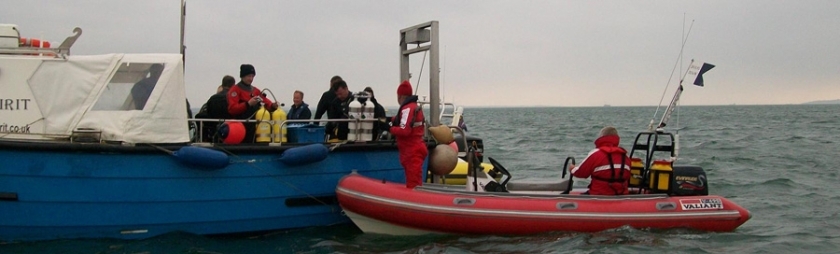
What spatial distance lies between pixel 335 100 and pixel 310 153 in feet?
4.20

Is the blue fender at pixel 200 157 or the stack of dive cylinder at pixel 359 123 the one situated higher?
the stack of dive cylinder at pixel 359 123

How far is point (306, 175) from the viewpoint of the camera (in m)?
8.35

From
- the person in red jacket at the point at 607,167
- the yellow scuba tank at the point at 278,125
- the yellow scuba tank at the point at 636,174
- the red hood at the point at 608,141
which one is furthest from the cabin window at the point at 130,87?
the yellow scuba tank at the point at 636,174

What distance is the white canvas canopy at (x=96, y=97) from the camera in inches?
296

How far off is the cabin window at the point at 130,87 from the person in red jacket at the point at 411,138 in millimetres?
2383

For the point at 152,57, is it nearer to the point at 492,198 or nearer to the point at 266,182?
the point at 266,182

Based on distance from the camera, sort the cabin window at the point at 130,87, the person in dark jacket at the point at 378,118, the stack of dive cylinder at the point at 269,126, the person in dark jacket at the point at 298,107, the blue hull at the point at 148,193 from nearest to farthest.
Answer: the blue hull at the point at 148,193
the cabin window at the point at 130,87
the stack of dive cylinder at the point at 269,126
the person in dark jacket at the point at 378,118
the person in dark jacket at the point at 298,107

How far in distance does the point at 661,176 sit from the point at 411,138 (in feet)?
9.14

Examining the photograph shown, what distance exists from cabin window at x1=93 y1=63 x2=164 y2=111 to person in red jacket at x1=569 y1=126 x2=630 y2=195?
4.42 m

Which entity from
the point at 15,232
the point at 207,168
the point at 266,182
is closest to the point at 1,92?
the point at 15,232

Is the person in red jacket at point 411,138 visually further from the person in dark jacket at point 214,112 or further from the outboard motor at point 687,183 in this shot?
the outboard motor at point 687,183

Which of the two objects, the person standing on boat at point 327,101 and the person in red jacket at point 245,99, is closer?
the person in red jacket at point 245,99

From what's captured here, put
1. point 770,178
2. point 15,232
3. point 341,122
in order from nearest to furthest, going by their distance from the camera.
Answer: point 15,232
point 341,122
point 770,178


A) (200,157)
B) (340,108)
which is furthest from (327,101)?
(200,157)
